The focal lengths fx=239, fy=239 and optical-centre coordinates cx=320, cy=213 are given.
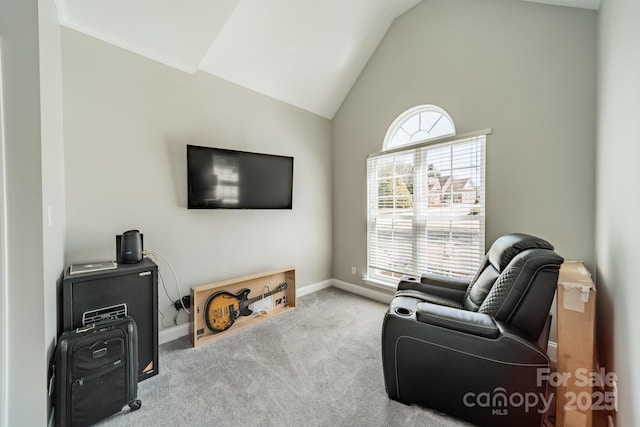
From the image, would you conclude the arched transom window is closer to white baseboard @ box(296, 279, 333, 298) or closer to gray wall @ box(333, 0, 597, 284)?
gray wall @ box(333, 0, 597, 284)

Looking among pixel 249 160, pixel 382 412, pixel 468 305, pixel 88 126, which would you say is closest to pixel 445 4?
pixel 249 160

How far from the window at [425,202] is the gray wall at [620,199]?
0.91 metres

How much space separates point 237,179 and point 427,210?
225 cm

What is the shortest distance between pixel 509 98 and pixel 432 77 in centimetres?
86

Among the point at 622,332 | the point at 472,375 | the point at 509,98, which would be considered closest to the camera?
the point at 622,332

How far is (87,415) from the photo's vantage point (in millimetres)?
1398

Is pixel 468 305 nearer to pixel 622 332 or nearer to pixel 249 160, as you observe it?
pixel 622 332

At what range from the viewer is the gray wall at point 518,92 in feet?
6.42

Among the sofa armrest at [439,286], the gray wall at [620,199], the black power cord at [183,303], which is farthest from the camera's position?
the black power cord at [183,303]

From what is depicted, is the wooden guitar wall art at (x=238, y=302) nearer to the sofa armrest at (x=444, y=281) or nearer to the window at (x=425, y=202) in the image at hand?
the window at (x=425, y=202)

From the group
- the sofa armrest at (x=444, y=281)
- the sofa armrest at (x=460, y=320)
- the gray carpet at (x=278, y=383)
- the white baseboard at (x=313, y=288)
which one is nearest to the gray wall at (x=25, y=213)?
the gray carpet at (x=278, y=383)

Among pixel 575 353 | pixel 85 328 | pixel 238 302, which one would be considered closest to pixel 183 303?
pixel 238 302

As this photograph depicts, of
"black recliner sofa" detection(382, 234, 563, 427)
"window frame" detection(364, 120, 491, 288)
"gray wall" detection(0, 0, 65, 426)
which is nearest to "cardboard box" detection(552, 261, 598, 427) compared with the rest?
"black recliner sofa" detection(382, 234, 563, 427)

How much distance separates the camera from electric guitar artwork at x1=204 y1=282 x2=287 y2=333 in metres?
2.43
